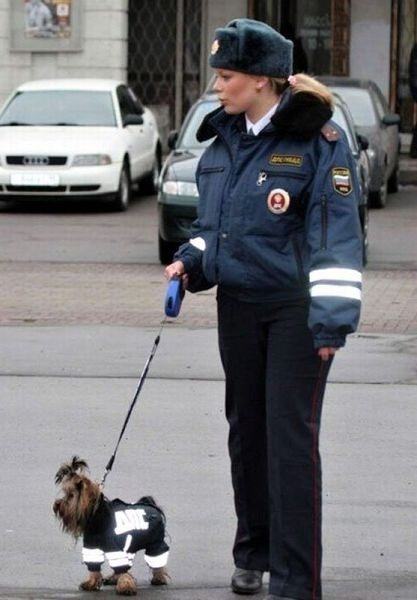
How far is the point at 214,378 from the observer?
10.4 meters

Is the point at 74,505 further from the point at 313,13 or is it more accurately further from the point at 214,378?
the point at 313,13

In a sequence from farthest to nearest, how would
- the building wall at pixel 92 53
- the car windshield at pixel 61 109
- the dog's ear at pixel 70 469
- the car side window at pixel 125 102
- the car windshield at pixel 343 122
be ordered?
the building wall at pixel 92 53 < the car side window at pixel 125 102 < the car windshield at pixel 61 109 < the car windshield at pixel 343 122 < the dog's ear at pixel 70 469

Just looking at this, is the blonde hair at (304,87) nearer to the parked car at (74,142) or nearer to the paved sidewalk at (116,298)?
the paved sidewalk at (116,298)

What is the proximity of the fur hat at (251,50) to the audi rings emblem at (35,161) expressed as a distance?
48.3 feet

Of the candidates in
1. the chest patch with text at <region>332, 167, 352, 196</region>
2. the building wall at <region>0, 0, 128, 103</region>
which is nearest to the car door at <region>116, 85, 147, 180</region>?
the building wall at <region>0, 0, 128, 103</region>

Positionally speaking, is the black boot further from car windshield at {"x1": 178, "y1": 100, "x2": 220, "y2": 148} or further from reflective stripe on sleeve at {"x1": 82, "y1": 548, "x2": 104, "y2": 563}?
car windshield at {"x1": 178, "y1": 100, "x2": 220, "y2": 148}

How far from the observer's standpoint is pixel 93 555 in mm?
5934

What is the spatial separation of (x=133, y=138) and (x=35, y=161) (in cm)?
173

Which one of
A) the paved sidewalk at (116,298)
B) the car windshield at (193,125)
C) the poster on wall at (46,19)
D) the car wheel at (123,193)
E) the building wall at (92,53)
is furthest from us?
the building wall at (92,53)

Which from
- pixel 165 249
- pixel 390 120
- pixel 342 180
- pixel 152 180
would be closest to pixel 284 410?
pixel 342 180

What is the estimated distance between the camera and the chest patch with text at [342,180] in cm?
541

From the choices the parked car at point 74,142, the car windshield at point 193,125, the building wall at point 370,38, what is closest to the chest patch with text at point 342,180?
the car windshield at point 193,125

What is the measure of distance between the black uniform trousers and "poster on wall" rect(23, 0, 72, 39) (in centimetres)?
2048

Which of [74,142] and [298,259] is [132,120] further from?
[298,259]
